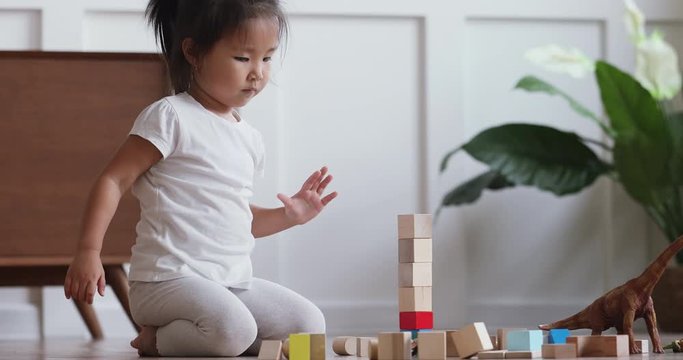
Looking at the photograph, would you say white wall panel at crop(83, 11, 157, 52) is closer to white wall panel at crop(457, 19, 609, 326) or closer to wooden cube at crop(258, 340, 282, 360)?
white wall panel at crop(457, 19, 609, 326)

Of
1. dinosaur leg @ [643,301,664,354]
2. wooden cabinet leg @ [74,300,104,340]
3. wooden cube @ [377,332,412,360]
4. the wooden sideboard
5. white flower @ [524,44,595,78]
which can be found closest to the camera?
wooden cube @ [377,332,412,360]

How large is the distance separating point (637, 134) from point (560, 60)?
0.24m

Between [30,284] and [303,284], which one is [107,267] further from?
[303,284]

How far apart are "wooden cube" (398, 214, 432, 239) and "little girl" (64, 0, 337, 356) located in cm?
24

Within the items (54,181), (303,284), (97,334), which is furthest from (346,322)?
(54,181)

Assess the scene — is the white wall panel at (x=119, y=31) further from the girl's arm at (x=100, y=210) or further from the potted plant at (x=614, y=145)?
the girl's arm at (x=100, y=210)

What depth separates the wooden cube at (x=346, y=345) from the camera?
130 cm

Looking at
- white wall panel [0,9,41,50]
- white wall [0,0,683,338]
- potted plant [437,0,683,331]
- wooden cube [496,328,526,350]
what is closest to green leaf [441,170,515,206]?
potted plant [437,0,683,331]

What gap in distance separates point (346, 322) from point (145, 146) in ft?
4.71

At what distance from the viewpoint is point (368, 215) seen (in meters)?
2.74

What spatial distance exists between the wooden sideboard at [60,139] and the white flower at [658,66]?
1.10m

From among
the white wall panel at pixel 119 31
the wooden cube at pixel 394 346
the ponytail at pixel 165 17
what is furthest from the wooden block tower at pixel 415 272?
the white wall panel at pixel 119 31

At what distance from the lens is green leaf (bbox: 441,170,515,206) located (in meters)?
2.56

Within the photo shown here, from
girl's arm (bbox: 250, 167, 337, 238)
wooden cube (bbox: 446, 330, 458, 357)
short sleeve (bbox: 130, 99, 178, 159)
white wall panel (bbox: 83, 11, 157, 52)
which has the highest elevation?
white wall panel (bbox: 83, 11, 157, 52)
